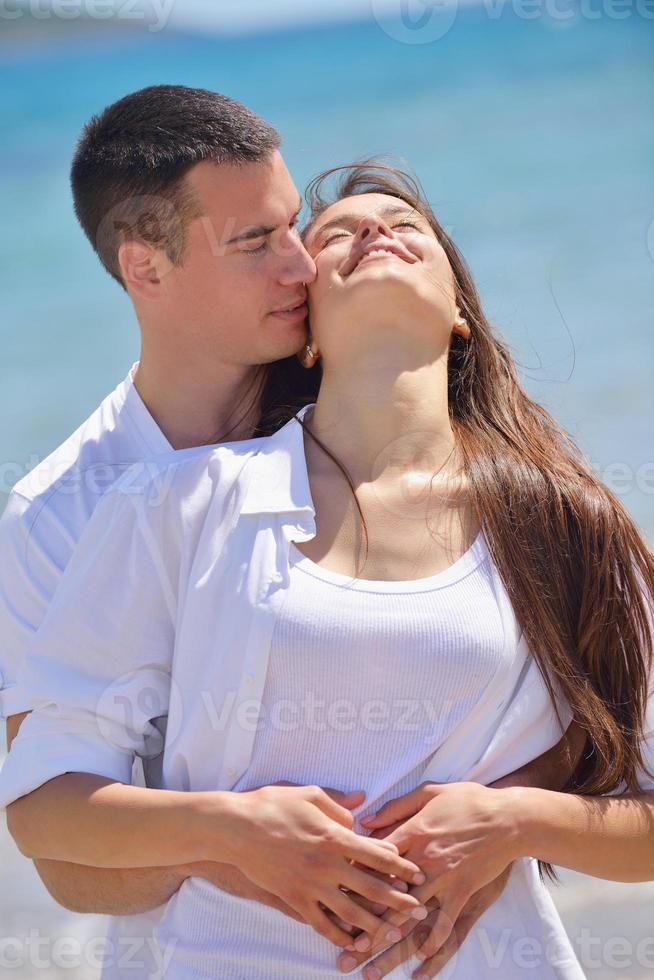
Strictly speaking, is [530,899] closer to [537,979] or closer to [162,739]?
[537,979]

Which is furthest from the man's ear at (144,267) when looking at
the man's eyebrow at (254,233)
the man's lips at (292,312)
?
the man's lips at (292,312)

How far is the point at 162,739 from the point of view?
182 cm

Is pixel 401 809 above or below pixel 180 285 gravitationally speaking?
below

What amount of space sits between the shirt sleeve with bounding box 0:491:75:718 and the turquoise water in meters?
3.63

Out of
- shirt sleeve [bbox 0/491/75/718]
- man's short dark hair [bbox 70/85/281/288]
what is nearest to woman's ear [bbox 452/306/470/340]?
Result: man's short dark hair [bbox 70/85/281/288]

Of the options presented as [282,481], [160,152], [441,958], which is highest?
[160,152]

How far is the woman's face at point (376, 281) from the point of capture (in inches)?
76.2

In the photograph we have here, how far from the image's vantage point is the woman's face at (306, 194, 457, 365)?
1.94 metres

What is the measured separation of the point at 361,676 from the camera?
1616 mm

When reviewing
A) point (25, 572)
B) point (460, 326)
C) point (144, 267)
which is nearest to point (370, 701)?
point (25, 572)

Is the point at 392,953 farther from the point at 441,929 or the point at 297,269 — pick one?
the point at 297,269

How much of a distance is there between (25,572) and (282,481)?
468 millimetres

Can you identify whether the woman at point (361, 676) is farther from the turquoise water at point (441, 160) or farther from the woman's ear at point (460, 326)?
the turquoise water at point (441, 160)

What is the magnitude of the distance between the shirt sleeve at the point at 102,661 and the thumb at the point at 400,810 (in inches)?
13.6
